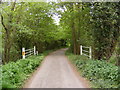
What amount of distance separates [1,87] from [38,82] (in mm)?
1242

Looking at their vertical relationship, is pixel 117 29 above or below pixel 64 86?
above

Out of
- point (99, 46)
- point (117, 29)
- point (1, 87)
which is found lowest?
point (1, 87)

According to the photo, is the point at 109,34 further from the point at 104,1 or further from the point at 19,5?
the point at 19,5

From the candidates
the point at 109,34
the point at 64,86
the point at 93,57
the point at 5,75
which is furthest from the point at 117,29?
the point at 5,75

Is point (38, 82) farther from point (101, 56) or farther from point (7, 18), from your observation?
point (7, 18)

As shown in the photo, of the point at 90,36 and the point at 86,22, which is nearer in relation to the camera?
A: the point at 90,36

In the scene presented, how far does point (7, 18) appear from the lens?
6.89 metres

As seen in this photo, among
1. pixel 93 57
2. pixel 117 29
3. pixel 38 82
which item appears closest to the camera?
pixel 38 82

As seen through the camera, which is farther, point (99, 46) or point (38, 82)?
point (99, 46)

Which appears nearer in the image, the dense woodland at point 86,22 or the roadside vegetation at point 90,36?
the roadside vegetation at point 90,36

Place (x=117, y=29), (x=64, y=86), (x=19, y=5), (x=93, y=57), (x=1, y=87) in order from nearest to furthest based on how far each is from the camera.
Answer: (x=1, y=87) → (x=64, y=86) → (x=117, y=29) → (x=93, y=57) → (x=19, y=5)

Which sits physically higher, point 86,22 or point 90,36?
point 86,22

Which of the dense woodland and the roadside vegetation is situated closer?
the roadside vegetation

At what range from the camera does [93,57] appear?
21.3ft
